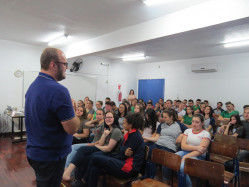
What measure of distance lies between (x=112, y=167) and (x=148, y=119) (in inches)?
50.7

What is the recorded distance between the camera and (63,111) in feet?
3.30

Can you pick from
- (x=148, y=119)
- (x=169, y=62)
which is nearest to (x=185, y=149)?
(x=148, y=119)

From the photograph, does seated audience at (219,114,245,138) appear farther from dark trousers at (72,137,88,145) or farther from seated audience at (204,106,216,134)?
dark trousers at (72,137,88,145)

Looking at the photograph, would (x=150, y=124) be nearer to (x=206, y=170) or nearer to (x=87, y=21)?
(x=206, y=170)

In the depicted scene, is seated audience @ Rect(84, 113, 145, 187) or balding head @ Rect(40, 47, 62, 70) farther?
seated audience @ Rect(84, 113, 145, 187)

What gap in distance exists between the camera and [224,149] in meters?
→ 2.34

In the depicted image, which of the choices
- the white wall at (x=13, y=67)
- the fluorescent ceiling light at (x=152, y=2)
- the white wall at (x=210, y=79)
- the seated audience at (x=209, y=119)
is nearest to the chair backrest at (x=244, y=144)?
the seated audience at (x=209, y=119)

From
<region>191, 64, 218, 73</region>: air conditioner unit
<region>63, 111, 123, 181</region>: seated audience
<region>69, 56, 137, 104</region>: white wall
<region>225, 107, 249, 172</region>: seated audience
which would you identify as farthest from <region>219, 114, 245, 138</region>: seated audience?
<region>69, 56, 137, 104</region>: white wall

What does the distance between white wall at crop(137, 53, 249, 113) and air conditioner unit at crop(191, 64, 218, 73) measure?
→ 0.16 metres

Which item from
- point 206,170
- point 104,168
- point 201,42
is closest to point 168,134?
point 206,170

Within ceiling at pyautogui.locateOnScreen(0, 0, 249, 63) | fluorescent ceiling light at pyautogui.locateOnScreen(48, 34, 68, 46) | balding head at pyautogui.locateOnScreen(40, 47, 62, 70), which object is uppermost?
ceiling at pyautogui.locateOnScreen(0, 0, 249, 63)

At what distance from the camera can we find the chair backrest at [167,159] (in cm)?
190

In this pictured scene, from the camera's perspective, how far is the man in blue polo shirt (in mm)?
1015

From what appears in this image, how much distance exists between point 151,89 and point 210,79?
8.39ft
